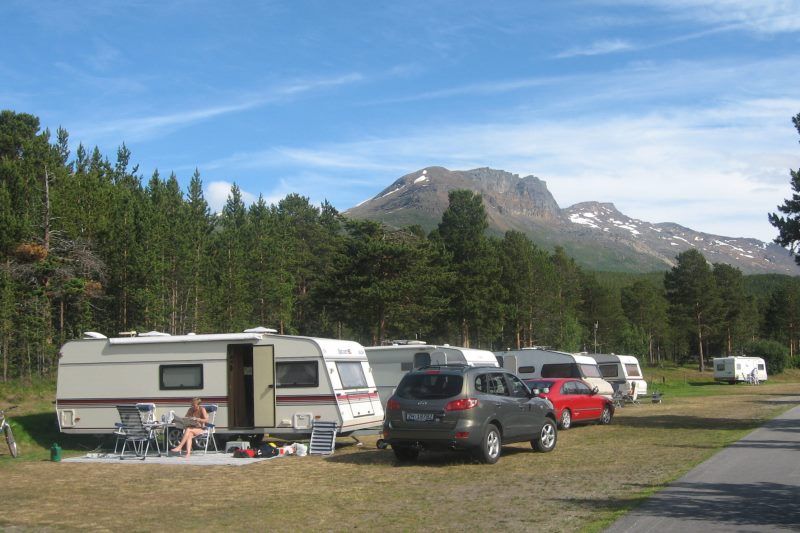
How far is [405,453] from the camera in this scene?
1446 centimetres

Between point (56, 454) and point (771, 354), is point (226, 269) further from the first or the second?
point (771, 354)

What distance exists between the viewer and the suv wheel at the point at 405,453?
47.0 ft

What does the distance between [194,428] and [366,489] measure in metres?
6.67

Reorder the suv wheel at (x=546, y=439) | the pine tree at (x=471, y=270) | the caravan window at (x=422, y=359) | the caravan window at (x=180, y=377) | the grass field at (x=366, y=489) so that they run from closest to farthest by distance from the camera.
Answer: the grass field at (x=366, y=489) < the suv wheel at (x=546, y=439) < the caravan window at (x=180, y=377) < the caravan window at (x=422, y=359) < the pine tree at (x=471, y=270)

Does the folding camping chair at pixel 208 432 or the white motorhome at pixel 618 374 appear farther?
the white motorhome at pixel 618 374

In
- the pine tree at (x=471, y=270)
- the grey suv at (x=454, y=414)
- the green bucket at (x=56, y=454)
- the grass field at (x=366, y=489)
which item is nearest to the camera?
the grass field at (x=366, y=489)

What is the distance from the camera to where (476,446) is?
13.5 metres

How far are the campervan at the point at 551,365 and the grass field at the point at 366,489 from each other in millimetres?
10572

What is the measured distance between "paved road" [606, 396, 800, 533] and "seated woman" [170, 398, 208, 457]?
9.95m

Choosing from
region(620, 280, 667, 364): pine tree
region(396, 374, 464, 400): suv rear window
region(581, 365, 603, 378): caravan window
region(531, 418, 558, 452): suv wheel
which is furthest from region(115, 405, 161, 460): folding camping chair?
region(620, 280, 667, 364): pine tree

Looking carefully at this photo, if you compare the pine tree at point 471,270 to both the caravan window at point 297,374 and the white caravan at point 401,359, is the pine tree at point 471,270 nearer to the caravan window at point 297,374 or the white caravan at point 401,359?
the white caravan at point 401,359

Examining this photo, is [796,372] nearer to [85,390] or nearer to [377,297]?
[377,297]

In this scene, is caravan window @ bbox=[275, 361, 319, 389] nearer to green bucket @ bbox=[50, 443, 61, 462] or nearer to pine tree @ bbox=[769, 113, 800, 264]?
green bucket @ bbox=[50, 443, 61, 462]

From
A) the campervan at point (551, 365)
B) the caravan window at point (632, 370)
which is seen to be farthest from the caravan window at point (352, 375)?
the caravan window at point (632, 370)
